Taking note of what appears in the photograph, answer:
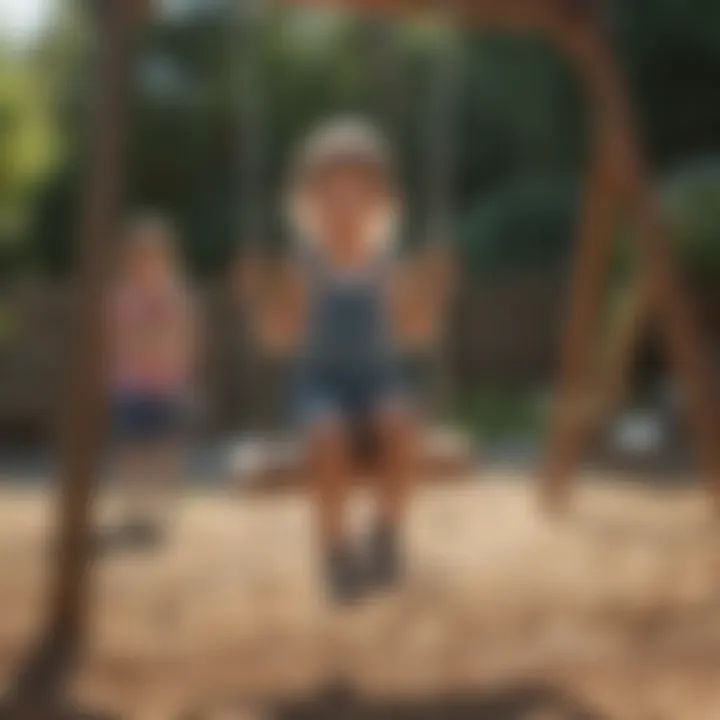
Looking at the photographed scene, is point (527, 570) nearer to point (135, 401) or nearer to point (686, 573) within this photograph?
point (686, 573)

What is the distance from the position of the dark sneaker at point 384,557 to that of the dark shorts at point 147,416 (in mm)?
235

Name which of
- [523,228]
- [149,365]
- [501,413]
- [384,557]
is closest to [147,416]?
[149,365]

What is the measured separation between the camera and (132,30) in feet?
2.49

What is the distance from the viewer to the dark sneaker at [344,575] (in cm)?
88

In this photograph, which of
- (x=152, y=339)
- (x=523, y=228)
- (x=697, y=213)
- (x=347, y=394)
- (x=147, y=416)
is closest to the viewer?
(x=347, y=394)

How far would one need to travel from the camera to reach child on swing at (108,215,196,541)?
938 mm

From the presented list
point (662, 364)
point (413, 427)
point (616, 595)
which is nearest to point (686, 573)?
point (616, 595)

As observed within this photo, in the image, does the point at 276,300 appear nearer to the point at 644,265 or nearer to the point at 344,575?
the point at 344,575

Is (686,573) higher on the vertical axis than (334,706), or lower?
higher

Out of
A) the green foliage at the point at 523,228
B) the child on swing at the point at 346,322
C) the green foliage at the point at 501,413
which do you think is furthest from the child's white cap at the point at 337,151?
the green foliage at the point at 523,228

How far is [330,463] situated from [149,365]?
0.24 meters

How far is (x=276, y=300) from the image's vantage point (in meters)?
0.87

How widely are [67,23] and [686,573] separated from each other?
634mm

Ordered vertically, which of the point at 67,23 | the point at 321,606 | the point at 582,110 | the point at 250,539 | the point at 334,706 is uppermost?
the point at 582,110
